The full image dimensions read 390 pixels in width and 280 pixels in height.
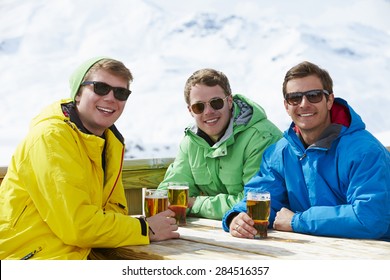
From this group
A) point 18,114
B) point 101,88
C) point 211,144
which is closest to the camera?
Answer: point 101,88

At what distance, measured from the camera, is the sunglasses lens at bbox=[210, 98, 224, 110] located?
3337 millimetres

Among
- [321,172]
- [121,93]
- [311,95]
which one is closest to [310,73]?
[311,95]

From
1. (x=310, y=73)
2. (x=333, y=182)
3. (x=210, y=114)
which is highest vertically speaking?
(x=310, y=73)

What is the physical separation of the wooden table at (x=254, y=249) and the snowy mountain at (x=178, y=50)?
1379 cm

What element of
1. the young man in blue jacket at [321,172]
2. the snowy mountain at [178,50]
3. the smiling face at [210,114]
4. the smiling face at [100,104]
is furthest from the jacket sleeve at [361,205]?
the snowy mountain at [178,50]

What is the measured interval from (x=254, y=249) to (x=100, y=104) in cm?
95

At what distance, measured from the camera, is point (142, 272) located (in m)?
2.33

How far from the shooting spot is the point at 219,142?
3389 mm

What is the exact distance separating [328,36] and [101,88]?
2031 cm

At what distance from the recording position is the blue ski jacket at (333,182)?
254 centimetres

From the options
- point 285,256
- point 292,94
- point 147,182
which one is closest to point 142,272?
point 285,256

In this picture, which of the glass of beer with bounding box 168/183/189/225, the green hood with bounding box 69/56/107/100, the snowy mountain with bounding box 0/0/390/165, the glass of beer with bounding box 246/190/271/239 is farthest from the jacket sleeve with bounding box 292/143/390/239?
the snowy mountain with bounding box 0/0/390/165

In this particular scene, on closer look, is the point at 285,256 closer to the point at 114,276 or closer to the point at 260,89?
the point at 114,276

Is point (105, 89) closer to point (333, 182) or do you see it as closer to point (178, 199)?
point (178, 199)
